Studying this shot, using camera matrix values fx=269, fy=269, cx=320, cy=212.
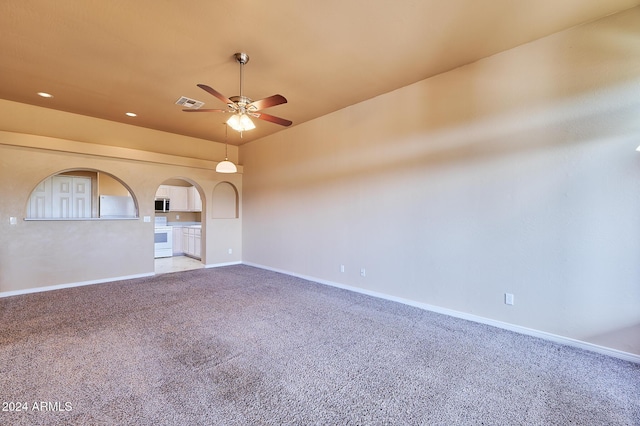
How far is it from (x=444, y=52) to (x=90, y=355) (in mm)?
4756

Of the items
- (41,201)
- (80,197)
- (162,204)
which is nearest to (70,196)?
(80,197)

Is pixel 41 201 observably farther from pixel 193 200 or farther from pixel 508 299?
pixel 508 299

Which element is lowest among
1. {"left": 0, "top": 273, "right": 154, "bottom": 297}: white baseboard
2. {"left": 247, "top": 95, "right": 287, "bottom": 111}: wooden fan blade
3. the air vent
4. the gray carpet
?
the gray carpet

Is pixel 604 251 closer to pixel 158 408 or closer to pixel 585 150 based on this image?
pixel 585 150

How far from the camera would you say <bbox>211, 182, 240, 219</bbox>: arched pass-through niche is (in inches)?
275

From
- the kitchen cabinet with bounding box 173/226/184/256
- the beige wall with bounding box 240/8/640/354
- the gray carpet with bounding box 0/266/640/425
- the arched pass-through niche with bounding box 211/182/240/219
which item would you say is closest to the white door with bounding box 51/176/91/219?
the kitchen cabinet with bounding box 173/226/184/256

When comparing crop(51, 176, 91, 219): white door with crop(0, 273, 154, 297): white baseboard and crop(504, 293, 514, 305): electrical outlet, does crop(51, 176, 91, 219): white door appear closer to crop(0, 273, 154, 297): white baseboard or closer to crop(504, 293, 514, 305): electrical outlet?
crop(0, 273, 154, 297): white baseboard

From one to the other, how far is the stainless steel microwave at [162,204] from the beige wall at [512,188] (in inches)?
219

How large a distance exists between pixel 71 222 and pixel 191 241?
124 inches

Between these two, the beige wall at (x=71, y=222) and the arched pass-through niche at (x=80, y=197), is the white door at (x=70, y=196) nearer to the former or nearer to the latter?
the arched pass-through niche at (x=80, y=197)

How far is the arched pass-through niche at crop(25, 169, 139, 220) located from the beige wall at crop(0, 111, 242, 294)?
1100 millimetres

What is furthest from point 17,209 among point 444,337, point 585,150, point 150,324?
point 585,150

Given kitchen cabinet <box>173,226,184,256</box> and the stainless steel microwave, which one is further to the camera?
kitchen cabinet <box>173,226,184,256</box>

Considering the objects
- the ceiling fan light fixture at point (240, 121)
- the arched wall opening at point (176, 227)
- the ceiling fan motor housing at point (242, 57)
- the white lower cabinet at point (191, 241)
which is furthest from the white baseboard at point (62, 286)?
the ceiling fan motor housing at point (242, 57)
